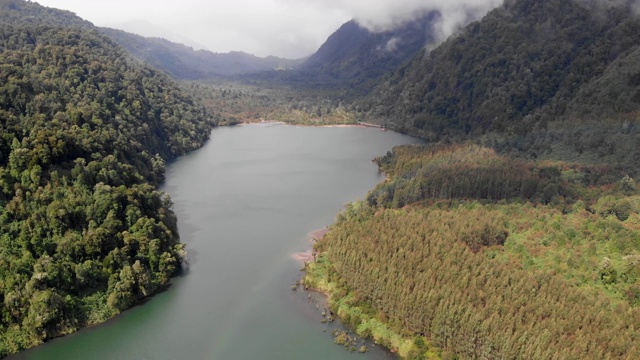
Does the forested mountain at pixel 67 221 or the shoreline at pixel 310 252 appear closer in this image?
the forested mountain at pixel 67 221

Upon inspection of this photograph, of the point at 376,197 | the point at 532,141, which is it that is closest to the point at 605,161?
the point at 532,141

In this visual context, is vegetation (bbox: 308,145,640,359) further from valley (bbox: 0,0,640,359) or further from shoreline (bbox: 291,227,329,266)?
shoreline (bbox: 291,227,329,266)

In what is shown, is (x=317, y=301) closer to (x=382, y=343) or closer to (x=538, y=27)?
(x=382, y=343)

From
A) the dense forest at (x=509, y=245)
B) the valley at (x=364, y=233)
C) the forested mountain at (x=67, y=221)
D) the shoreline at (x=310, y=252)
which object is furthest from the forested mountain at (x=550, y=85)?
the forested mountain at (x=67, y=221)

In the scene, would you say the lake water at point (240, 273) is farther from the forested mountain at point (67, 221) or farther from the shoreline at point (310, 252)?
the forested mountain at point (67, 221)

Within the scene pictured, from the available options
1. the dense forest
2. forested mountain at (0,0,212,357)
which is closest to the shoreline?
the dense forest

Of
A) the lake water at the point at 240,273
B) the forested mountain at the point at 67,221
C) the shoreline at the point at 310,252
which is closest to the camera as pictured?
the lake water at the point at 240,273
